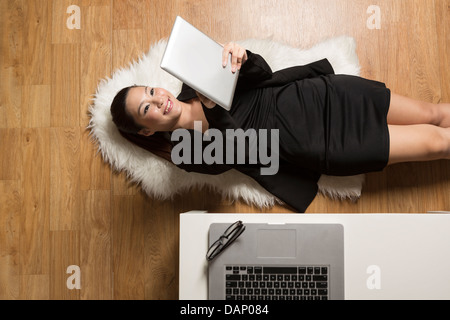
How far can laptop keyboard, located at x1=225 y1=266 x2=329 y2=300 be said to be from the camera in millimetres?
954

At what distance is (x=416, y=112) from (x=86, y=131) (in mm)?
1217

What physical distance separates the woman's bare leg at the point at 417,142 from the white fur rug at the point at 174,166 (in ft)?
0.63

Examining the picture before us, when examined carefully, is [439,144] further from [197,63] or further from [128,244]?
[128,244]

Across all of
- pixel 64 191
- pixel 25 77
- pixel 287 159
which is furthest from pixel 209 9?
pixel 64 191

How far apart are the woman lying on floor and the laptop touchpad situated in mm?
289

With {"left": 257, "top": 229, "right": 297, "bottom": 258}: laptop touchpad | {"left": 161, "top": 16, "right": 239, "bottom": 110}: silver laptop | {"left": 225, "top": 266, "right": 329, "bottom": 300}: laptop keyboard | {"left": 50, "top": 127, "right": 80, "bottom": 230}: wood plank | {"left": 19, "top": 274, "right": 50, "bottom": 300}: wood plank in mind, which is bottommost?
{"left": 19, "top": 274, "right": 50, "bottom": 300}: wood plank

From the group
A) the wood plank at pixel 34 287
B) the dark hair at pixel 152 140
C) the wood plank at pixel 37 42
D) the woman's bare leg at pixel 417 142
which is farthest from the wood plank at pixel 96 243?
the woman's bare leg at pixel 417 142

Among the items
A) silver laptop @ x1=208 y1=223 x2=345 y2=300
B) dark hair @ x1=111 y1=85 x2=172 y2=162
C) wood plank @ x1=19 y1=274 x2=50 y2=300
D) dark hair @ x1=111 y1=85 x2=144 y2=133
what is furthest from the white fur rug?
wood plank @ x1=19 y1=274 x2=50 y2=300

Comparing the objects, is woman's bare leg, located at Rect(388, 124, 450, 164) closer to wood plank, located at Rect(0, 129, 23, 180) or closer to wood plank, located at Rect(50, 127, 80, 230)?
wood plank, located at Rect(50, 127, 80, 230)

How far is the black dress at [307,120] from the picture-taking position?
1.12 metres

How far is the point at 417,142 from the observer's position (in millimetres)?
1135

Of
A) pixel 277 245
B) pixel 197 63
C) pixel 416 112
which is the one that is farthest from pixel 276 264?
pixel 416 112

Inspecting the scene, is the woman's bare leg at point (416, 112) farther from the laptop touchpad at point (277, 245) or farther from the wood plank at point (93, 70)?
the wood plank at point (93, 70)
